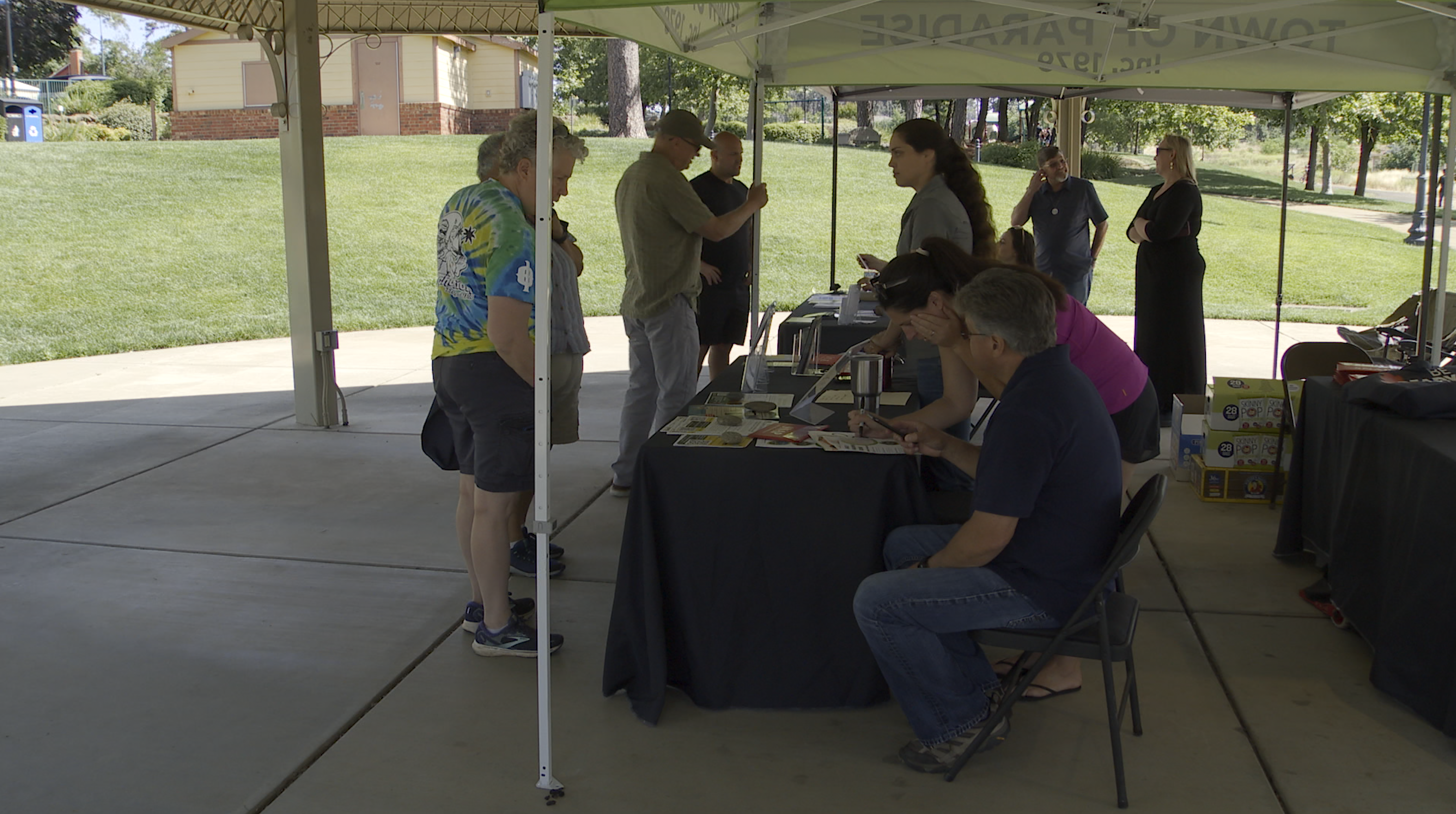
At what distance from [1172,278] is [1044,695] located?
151 inches

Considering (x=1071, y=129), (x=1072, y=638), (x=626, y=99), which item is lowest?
(x=1072, y=638)

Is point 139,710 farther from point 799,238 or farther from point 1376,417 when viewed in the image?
point 799,238

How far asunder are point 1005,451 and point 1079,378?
274mm

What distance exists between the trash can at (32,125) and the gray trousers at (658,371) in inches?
982

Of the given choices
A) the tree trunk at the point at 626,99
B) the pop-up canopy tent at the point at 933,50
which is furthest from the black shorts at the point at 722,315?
the tree trunk at the point at 626,99

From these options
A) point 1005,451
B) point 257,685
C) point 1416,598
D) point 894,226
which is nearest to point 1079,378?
point 1005,451

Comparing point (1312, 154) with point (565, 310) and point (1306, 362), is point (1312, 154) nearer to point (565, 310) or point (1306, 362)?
point (1306, 362)

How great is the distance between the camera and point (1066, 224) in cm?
685

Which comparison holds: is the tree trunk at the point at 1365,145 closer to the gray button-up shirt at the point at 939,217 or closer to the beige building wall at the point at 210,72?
the gray button-up shirt at the point at 939,217

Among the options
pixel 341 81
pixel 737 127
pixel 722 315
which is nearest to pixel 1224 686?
pixel 722 315

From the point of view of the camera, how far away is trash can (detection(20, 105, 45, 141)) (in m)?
24.6

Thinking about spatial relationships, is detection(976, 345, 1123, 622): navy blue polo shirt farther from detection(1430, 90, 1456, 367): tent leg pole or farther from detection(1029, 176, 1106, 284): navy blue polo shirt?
detection(1029, 176, 1106, 284): navy blue polo shirt

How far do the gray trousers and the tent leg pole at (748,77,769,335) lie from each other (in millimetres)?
789

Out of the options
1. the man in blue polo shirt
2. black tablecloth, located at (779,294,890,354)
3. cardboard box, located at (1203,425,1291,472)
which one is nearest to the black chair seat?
black tablecloth, located at (779,294,890,354)
